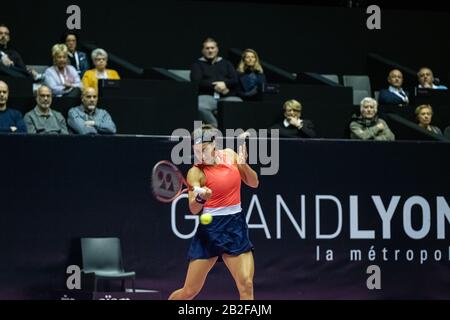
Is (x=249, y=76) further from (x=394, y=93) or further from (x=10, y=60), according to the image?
(x=10, y=60)

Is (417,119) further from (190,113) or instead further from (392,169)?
(190,113)

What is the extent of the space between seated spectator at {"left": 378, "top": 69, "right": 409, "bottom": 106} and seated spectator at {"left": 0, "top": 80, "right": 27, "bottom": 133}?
464 centimetres

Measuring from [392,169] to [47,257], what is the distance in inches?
146

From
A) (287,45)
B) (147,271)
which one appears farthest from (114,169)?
(287,45)

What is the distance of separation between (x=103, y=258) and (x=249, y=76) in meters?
3.40

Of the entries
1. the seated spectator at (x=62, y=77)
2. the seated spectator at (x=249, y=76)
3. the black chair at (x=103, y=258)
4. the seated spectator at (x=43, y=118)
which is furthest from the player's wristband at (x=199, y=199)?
the seated spectator at (x=249, y=76)

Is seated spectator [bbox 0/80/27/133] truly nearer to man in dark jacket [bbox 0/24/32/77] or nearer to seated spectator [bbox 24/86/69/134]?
seated spectator [bbox 24/86/69/134]

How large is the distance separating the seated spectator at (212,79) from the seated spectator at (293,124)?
3.32 ft

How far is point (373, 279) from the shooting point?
12.0 metres

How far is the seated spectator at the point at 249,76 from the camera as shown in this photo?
531 inches

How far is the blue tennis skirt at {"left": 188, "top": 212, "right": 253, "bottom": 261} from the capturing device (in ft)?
33.4

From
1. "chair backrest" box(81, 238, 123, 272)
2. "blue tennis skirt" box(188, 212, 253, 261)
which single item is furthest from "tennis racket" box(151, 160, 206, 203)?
"chair backrest" box(81, 238, 123, 272)

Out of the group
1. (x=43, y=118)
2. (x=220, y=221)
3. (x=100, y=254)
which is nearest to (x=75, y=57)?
(x=43, y=118)

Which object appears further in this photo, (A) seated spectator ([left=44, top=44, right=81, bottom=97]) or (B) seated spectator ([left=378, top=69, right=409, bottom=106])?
(B) seated spectator ([left=378, top=69, right=409, bottom=106])
